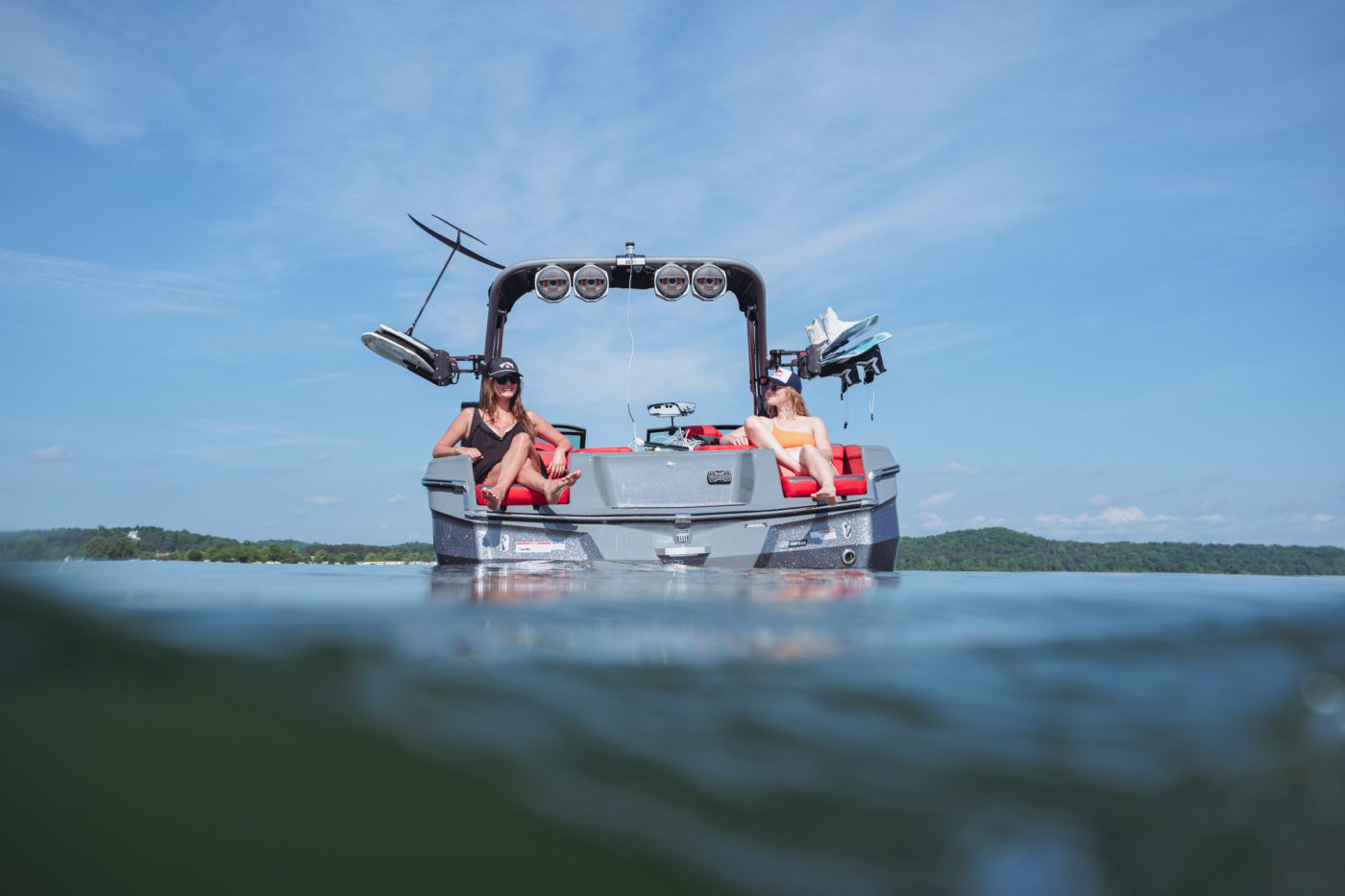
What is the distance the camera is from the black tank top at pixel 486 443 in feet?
17.7

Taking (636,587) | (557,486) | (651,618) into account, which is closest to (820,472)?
(557,486)

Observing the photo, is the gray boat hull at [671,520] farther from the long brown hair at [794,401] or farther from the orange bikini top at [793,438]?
the long brown hair at [794,401]

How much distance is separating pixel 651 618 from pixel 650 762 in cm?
92

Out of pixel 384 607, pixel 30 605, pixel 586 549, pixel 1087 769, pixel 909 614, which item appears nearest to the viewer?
pixel 1087 769

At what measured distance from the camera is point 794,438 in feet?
18.0

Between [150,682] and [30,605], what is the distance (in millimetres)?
585

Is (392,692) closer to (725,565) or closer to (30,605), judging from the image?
(30,605)

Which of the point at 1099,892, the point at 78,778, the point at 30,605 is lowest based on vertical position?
the point at 1099,892

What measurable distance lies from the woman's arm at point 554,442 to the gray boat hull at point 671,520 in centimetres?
9

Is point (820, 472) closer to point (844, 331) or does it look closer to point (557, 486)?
point (557, 486)

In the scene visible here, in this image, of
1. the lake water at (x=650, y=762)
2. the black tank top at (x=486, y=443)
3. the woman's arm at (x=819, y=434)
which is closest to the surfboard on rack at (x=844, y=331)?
the woman's arm at (x=819, y=434)

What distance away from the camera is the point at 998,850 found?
0.83 metres

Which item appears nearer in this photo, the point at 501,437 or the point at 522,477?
the point at 522,477

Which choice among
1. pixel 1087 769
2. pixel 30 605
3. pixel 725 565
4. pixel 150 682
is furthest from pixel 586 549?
pixel 1087 769
